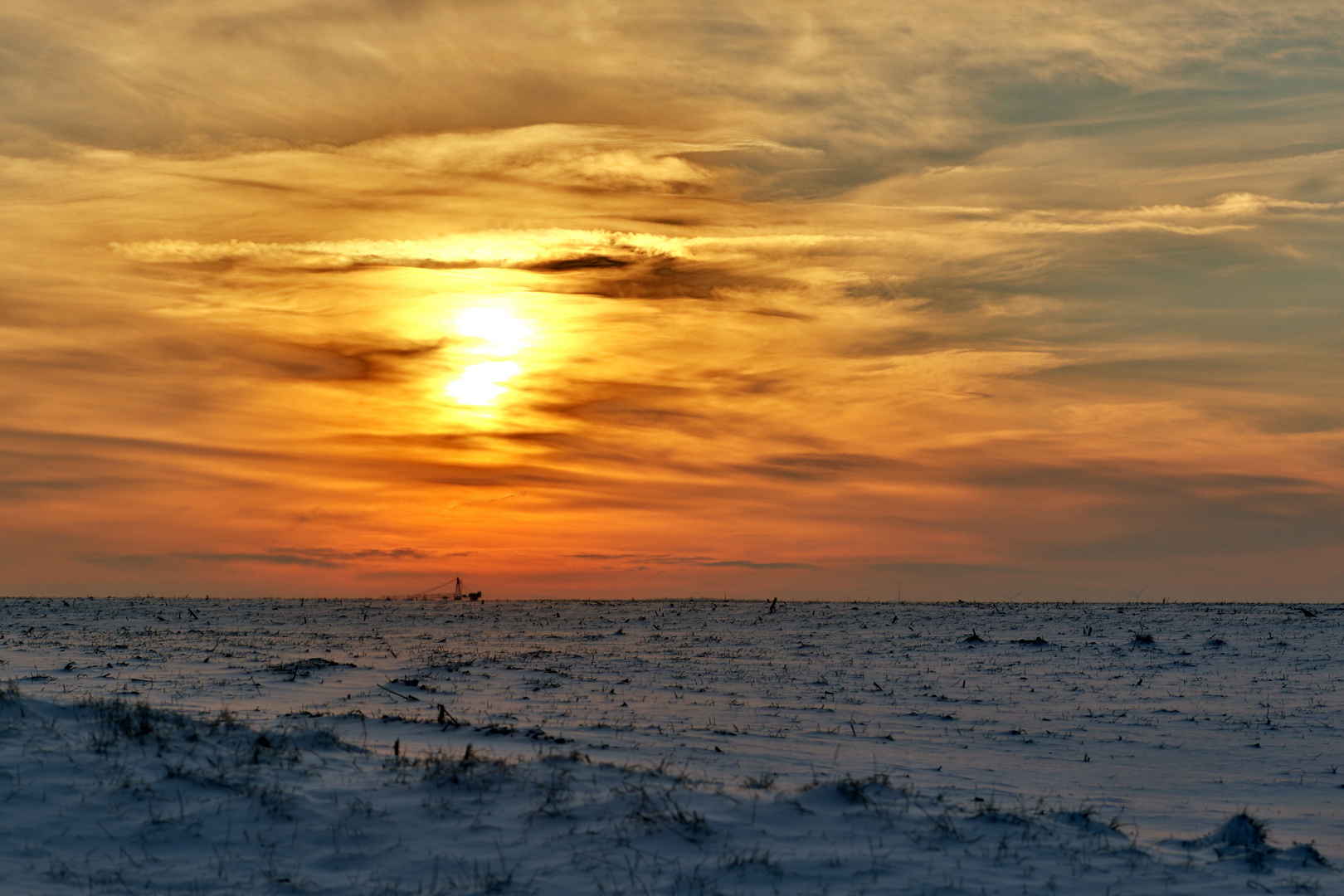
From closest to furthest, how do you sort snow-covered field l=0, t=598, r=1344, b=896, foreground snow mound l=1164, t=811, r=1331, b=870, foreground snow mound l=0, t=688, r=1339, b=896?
foreground snow mound l=0, t=688, r=1339, b=896, snow-covered field l=0, t=598, r=1344, b=896, foreground snow mound l=1164, t=811, r=1331, b=870

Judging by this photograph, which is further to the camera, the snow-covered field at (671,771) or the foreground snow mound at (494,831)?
the snow-covered field at (671,771)

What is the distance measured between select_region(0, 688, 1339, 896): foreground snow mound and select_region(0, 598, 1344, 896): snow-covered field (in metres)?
0.04

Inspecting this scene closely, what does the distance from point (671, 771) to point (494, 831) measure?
3.26 metres

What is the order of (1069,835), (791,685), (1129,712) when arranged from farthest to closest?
(791,685) → (1129,712) → (1069,835)

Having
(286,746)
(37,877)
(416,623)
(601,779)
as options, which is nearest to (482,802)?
(601,779)

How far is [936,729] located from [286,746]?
38.9ft

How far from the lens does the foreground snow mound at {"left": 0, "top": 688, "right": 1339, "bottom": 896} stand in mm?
10305

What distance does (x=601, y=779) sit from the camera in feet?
42.5

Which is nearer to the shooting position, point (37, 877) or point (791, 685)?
point (37, 877)

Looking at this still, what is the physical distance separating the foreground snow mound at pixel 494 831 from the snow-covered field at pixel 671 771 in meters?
0.04

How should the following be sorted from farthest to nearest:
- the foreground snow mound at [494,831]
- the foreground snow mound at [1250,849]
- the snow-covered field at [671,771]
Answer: the foreground snow mound at [1250,849] → the snow-covered field at [671,771] → the foreground snow mound at [494,831]

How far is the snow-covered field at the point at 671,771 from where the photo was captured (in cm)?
1062

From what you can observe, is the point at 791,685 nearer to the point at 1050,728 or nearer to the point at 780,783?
the point at 1050,728

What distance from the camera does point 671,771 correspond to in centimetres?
1404
